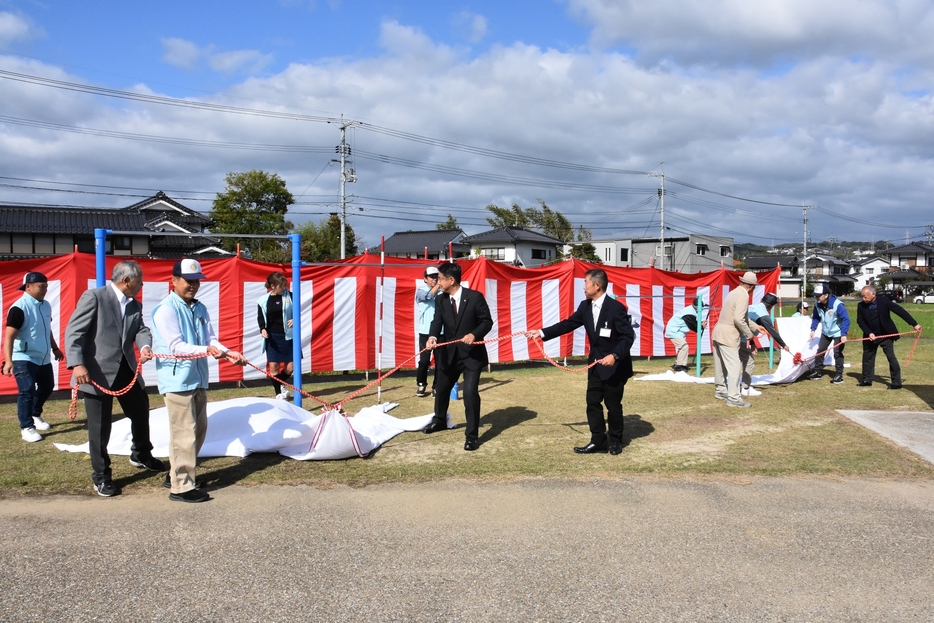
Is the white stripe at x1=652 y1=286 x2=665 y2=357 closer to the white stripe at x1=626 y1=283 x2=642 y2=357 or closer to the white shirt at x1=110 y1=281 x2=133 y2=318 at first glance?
the white stripe at x1=626 y1=283 x2=642 y2=357

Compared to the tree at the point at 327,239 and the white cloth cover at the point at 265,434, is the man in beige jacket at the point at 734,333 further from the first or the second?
the tree at the point at 327,239

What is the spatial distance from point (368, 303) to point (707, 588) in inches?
345

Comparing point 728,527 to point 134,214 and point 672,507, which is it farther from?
point 134,214

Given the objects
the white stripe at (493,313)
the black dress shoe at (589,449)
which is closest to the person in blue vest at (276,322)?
the black dress shoe at (589,449)

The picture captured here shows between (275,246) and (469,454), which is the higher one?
(275,246)

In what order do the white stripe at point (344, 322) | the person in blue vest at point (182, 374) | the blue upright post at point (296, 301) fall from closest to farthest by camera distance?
the person in blue vest at point (182, 374)
the blue upright post at point (296, 301)
the white stripe at point (344, 322)

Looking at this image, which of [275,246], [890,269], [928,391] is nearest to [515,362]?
[928,391]

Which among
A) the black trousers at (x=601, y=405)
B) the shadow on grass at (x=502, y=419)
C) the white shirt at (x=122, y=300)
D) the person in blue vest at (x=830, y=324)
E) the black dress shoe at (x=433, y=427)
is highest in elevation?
the white shirt at (x=122, y=300)

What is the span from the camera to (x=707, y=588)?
3531 millimetres

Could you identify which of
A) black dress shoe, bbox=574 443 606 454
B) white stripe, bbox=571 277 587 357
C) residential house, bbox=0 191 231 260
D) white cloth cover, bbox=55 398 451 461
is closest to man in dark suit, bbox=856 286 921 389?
white stripe, bbox=571 277 587 357

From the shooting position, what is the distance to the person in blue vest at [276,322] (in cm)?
869

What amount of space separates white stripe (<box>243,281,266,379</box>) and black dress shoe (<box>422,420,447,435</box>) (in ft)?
14.8

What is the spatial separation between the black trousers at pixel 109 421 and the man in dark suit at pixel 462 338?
2862 mm

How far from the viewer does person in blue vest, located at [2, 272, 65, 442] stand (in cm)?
671
